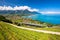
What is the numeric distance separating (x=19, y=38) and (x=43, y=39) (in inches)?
218

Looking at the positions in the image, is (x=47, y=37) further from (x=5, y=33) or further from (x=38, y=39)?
(x=5, y=33)

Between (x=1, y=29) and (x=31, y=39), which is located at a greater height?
(x=1, y=29)

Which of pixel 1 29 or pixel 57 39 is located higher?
pixel 1 29

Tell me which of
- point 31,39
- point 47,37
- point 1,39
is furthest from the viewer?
point 47,37

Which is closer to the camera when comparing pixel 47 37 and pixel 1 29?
pixel 1 29

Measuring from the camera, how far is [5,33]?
90.2 ft

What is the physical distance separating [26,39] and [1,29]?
4922 mm

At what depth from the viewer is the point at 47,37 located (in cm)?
3222

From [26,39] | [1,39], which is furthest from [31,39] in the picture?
[1,39]

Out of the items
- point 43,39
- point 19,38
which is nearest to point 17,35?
point 19,38

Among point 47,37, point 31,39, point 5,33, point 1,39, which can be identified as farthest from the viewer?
point 47,37

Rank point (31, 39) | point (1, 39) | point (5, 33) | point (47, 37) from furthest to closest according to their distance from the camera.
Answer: point (47, 37) < point (31, 39) < point (5, 33) < point (1, 39)

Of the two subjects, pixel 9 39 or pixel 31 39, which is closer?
pixel 9 39

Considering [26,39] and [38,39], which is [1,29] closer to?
[26,39]
